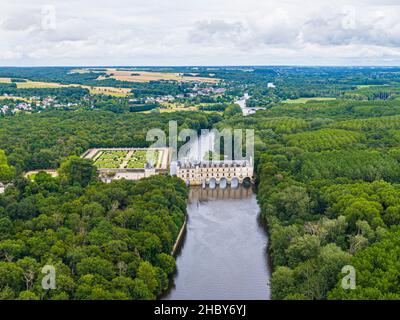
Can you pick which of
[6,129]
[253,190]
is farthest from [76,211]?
[6,129]

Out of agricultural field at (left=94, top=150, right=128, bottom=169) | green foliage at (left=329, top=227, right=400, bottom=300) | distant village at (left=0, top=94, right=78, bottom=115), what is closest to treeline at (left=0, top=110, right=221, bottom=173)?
agricultural field at (left=94, top=150, right=128, bottom=169)

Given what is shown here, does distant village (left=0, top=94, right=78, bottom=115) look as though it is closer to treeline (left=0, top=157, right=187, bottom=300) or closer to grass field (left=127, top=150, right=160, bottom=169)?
grass field (left=127, top=150, right=160, bottom=169)

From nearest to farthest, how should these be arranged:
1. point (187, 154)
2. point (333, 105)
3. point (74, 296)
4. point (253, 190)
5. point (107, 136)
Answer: point (74, 296), point (253, 190), point (187, 154), point (107, 136), point (333, 105)

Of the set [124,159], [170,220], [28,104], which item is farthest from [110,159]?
[28,104]

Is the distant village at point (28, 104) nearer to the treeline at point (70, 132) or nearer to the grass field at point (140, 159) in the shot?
the treeline at point (70, 132)

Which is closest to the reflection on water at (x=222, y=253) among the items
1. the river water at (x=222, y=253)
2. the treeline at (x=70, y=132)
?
the river water at (x=222, y=253)

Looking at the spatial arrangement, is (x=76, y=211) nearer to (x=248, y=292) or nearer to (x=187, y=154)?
(x=248, y=292)
